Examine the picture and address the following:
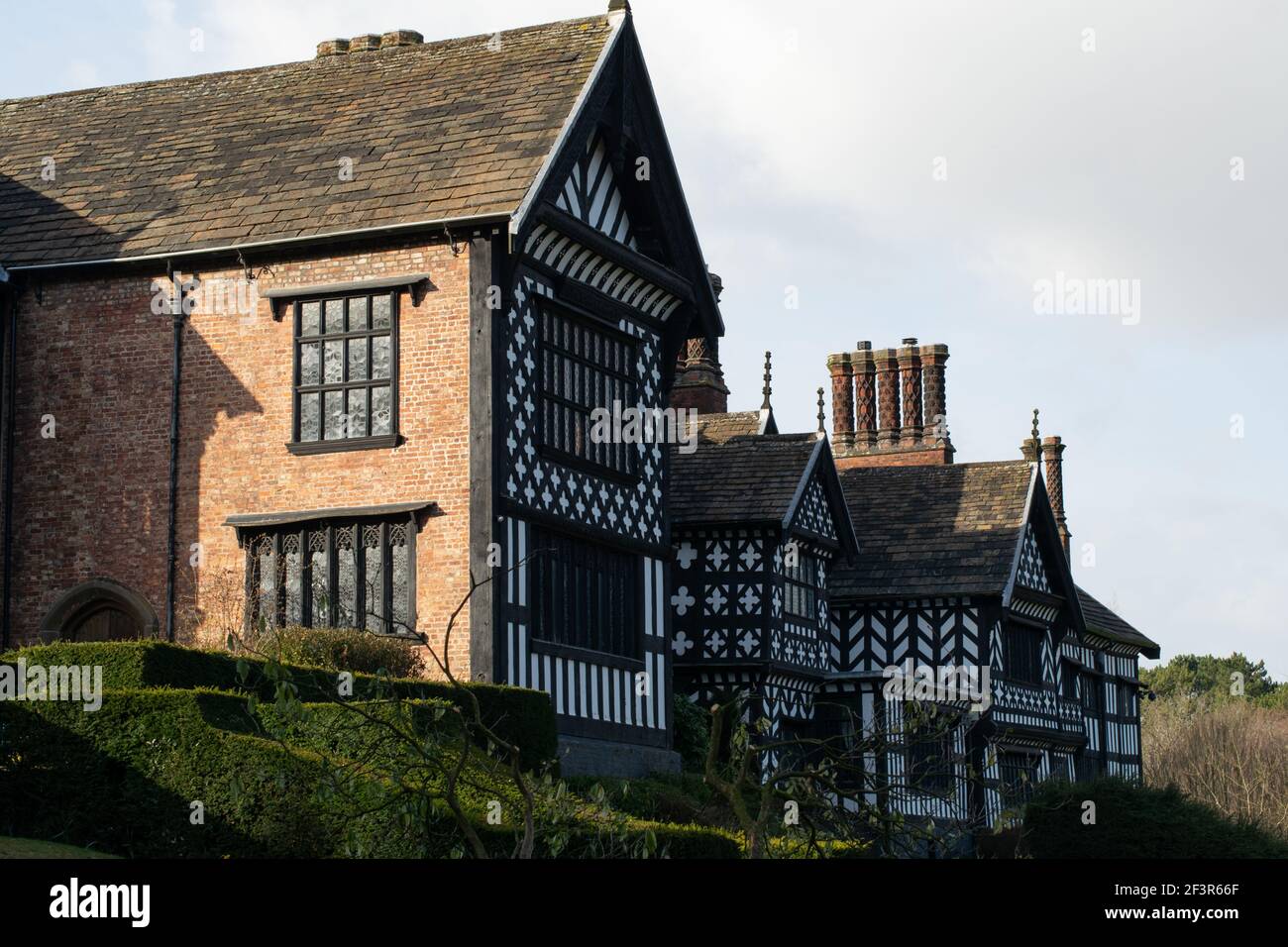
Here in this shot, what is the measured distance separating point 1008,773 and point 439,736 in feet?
83.2

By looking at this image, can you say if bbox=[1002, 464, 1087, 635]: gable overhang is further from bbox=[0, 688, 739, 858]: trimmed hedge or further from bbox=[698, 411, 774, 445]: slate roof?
bbox=[0, 688, 739, 858]: trimmed hedge

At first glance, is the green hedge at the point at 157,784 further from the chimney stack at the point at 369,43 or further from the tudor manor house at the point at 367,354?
the chimney stack at the point at 369,43

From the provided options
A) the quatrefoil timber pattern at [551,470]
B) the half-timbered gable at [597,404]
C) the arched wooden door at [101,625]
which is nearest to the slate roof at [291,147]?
the half-timbered gable at [597,404]

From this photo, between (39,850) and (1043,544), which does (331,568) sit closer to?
(39,850)

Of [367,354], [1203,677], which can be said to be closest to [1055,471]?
[367,354]

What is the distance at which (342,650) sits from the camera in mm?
20484

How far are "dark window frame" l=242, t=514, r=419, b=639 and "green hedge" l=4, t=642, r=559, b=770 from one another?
7.21 ft

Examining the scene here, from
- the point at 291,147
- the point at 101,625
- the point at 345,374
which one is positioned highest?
the point at 291,147

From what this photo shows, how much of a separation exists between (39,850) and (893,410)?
109 ft

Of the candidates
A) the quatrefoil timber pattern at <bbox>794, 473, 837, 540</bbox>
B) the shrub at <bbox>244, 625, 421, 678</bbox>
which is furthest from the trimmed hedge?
the quatrefoil timber pattern at <bbox>794, 473, 837, 540</bbox>

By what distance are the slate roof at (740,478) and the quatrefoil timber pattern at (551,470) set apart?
4195 mm

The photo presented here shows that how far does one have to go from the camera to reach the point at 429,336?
22500mm
